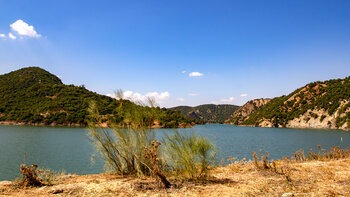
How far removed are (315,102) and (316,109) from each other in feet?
18.2

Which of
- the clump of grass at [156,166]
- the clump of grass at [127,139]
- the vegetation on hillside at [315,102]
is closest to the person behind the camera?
the clump of grass at [156,166]

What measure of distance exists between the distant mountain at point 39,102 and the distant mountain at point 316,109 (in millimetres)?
76318

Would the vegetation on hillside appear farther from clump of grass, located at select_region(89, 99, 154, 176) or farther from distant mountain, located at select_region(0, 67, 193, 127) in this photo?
distant mountain, located at select_region(0, 67, 193, 127)

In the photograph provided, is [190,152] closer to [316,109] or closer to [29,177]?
[29,177]

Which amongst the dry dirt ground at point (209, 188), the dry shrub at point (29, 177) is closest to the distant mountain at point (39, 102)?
the dry shrub at point (29, 177)

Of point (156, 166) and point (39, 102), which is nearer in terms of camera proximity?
point (156, 166)

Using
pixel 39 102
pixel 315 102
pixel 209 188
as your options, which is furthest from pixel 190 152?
pixel 315 102

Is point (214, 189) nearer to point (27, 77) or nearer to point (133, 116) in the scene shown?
point (133, 116)

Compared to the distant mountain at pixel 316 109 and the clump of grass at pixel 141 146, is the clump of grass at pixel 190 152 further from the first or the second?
the distant mountain at pixel 316 109

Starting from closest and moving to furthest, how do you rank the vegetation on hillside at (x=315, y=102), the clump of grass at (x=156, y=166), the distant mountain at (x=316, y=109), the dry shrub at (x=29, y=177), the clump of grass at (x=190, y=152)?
the clump of grass at (x=156, y=166)
the dry shrub at (x=29, y=177)
the clump of grass at (x=190, y=152)
the distant mountain at (x=316, y=109)
the vegetation on hillside at (x=315, y=102)

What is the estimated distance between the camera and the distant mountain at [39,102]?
213ft

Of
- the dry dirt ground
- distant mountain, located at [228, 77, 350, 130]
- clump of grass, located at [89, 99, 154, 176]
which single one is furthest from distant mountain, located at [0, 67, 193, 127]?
A: distant mountain, located at [228, 77, 350, 130]

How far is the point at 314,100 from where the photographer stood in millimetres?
90125

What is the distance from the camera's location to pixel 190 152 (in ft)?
25.1
